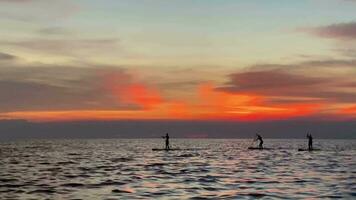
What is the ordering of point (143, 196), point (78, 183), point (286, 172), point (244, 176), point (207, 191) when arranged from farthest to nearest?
1. point (286, 172)
2. point (244, 176)
3. point (78, 183)
4. point (207, 191)
5. point (143, 196)

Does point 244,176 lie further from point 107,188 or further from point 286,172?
point 107,188

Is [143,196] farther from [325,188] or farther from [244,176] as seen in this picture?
[244,176]

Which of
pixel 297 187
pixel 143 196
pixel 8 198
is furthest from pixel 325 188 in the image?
pixel 8 198

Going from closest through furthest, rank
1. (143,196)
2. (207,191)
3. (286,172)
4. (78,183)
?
(143,196), (207,191), (78,183), (286,172)

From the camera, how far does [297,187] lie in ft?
111

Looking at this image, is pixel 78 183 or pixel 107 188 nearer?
pixel 107 188

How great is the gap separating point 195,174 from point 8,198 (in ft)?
57.9

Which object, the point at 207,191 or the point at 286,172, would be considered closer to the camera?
the point at 207,191

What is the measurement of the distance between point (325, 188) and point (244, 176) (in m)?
9.42

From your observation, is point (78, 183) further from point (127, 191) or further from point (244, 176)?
point (244, 176)

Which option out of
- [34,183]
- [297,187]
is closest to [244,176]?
[297,187]

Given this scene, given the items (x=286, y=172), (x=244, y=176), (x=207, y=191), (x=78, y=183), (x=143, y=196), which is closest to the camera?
(x=143, y=196)

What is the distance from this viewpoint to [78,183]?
3719 cm

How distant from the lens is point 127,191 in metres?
32.1
